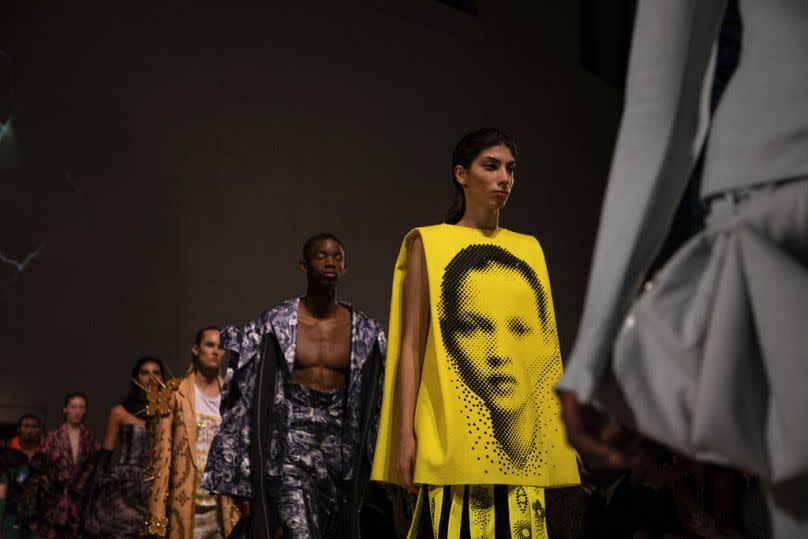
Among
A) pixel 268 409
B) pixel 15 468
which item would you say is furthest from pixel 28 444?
pixel 268 409

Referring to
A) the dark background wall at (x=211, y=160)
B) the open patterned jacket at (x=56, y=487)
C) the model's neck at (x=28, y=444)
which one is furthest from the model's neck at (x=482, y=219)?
the model's neck at (x=28, y=444)

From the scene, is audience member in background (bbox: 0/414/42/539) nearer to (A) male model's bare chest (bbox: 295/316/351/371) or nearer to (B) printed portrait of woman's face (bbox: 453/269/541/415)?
(A) male model's bare chest (bbox: 295/316/351/371)

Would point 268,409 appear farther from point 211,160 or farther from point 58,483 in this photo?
point 211,160

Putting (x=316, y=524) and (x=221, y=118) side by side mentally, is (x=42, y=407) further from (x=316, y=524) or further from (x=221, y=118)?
(x=316, y=524)

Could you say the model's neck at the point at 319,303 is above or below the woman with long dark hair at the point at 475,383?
above

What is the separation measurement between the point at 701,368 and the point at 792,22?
0.41m

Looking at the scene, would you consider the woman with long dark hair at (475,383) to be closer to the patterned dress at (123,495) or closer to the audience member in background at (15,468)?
the patterned dress at (123,495)

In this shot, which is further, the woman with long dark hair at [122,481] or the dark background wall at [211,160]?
the dark background wall at [211,160]

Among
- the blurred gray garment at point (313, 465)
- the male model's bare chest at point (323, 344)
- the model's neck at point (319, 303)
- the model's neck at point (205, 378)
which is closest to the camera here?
the blurred gray garment at point (313, 465)

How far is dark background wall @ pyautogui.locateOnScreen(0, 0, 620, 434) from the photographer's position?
28.4 feet

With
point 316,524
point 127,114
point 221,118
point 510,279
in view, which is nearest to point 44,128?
point 127,114

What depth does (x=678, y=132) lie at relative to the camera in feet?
4.42

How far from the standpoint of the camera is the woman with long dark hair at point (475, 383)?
3025 millimetres

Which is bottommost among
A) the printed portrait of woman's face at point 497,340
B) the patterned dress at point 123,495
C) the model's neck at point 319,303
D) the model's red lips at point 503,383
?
the patterned dress at point 123,495
